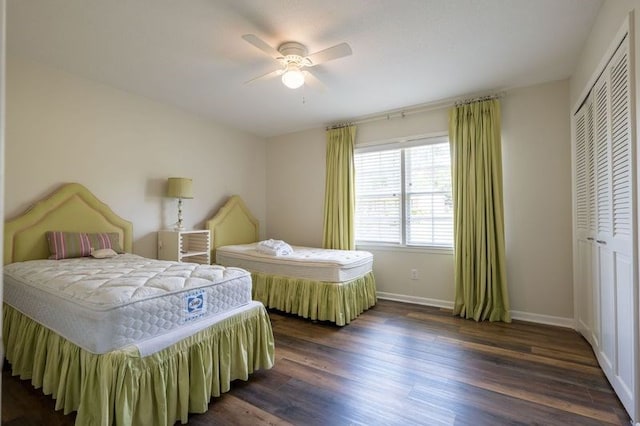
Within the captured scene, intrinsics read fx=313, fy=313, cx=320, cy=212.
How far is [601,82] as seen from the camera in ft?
7.16

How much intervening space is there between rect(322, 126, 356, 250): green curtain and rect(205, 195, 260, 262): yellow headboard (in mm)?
1172

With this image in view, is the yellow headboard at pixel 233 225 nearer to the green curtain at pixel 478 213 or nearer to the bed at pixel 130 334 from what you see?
the bed at pixel 130 334

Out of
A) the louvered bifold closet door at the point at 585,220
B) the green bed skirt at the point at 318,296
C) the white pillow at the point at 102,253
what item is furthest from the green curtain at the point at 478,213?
the white pillow at the point at 102,253

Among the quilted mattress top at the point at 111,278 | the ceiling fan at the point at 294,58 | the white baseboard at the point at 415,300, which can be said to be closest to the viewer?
the quilted mattress top at the point at 111,278

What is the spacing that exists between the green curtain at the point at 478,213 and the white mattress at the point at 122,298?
2.38 metres

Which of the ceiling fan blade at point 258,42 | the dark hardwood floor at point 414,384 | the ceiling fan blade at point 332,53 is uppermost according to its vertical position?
the ceiling fan blade at point 258,42

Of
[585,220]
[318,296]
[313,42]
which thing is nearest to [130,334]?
[318,296]

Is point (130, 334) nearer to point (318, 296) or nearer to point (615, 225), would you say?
point (318, 296)

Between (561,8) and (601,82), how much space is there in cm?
58

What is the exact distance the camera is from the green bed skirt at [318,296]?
10.3ft

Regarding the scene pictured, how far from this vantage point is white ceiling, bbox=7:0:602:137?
2066mm

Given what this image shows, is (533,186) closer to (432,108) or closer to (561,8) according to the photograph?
(432,108)

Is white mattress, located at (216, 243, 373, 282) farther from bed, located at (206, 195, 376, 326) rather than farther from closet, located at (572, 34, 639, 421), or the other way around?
closet, located at (572, 34, 639, 421)

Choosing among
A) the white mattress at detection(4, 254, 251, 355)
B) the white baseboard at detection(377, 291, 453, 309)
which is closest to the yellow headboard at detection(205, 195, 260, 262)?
the white mattress at detection(4, 254, 251, 355)
